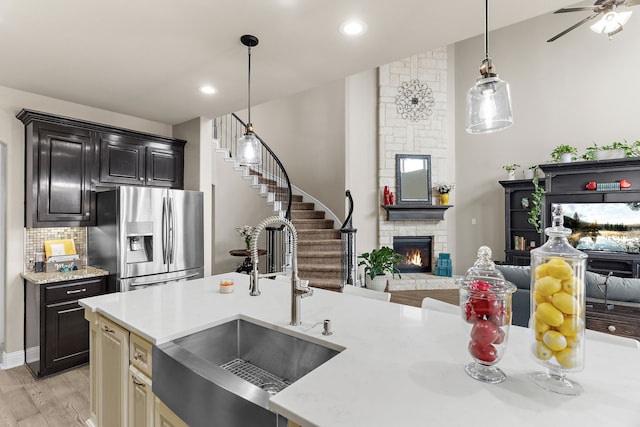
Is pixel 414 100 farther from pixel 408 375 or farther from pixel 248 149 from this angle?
pixel 408 375

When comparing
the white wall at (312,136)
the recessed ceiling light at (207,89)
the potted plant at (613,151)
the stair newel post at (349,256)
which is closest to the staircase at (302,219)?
the stair newel post at (349,256)

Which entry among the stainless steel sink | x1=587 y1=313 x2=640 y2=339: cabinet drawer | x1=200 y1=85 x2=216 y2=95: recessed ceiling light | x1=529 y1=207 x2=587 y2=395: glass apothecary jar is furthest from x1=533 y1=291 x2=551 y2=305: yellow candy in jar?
x1=200 y1=85 x2=216 y2=95: recessed ceiling light

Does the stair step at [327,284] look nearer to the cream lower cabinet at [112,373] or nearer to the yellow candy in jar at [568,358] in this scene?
the cream lower cabinet at [112,373]

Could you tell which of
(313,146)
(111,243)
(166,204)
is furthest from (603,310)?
(313,146)

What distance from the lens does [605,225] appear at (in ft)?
16.8

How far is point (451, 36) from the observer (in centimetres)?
226

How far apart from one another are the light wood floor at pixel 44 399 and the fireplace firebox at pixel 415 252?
5405 millimetres

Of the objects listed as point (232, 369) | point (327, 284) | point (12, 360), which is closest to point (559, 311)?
point (232, 369)

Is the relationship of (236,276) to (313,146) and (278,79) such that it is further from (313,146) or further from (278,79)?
(313,146)

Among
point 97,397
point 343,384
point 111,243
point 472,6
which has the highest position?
point 472,6

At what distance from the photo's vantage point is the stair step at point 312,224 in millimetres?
6111

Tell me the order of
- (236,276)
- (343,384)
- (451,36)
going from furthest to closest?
(236,276)
(451,36)
(343,384)

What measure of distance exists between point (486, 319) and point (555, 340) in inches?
7.3

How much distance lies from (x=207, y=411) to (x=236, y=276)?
1612 millimetres
